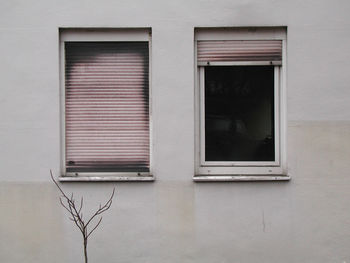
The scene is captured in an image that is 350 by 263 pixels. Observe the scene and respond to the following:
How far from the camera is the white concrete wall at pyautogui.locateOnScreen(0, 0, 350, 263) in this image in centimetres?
668

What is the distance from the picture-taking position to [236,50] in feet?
22.5

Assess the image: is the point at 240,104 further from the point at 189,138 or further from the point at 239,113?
the point at 189,138

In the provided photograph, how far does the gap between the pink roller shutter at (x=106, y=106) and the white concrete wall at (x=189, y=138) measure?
22cm

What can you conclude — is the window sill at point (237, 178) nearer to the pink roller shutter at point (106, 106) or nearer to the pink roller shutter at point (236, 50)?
the pink roller shutter at point (106, 106)

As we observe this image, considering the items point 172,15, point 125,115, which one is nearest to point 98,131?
point 125,115

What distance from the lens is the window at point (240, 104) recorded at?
6832mm

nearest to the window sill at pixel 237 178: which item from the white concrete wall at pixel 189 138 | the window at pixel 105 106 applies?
the white concrete wall at pixel 189 138

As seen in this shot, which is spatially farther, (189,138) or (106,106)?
(106,106)

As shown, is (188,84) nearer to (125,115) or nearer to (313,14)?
(125,115)

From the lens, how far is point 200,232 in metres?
6.71

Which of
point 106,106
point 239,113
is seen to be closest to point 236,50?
point 239,113

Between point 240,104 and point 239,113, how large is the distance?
0.39 ft

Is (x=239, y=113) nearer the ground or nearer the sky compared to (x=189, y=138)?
nearer the sky

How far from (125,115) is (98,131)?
402 mm
